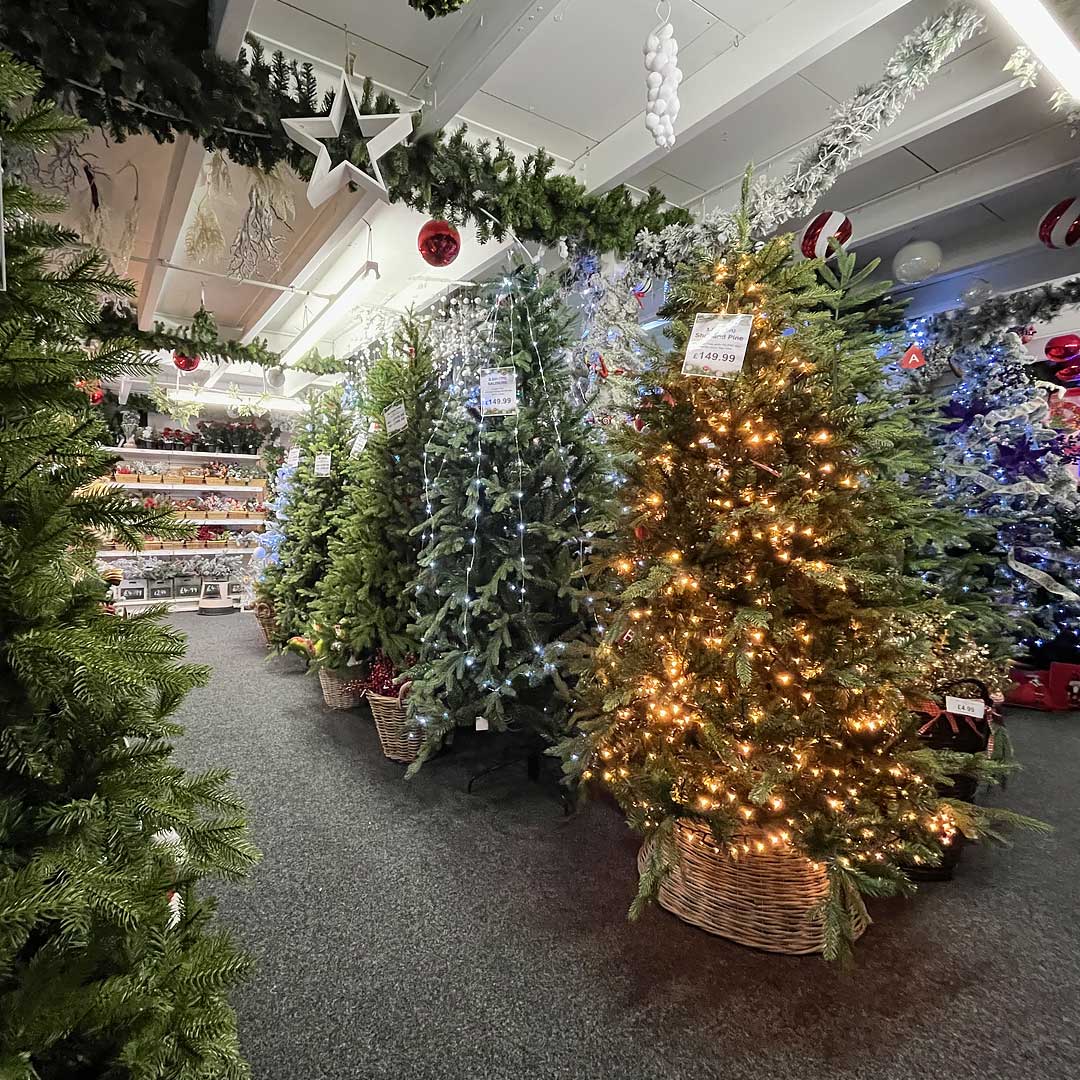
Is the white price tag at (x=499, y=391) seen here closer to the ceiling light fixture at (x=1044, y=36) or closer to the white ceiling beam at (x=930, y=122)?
the white ceiling beam at (x=930, y=122)

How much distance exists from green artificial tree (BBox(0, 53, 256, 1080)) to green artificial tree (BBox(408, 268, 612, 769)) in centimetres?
166

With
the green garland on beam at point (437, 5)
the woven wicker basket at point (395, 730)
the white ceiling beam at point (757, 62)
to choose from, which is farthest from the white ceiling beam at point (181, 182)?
the woven wicker basket at point (395, 730)

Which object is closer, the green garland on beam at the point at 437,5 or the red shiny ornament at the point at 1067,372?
the green garland on beam at the point at 437,5

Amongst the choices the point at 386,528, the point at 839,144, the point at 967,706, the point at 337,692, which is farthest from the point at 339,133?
the point at 967,706

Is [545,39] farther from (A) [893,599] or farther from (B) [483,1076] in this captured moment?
(B) [483,1076]

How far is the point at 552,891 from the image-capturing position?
2.02 meters

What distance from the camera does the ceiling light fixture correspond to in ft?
5.65

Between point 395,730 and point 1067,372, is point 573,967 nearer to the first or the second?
point 395,730

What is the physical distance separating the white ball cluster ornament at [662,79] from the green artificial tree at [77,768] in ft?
5.40

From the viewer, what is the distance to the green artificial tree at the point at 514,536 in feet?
8.61

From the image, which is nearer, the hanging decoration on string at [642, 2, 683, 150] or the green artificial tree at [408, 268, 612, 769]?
the hanging decoration on string at [642, 2, 683, 150]

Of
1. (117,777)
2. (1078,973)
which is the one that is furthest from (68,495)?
(1078,973)

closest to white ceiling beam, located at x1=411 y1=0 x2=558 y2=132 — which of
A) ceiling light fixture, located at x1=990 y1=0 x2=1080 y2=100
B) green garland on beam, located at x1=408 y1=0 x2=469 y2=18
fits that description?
green garland on beam, located at x1=408 y1=0 x2=469 y2=18

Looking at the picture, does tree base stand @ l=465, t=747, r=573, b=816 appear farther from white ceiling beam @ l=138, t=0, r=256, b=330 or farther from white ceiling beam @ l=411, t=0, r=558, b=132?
white ceiling beam @ l=138, t=0, r=256, b=330
